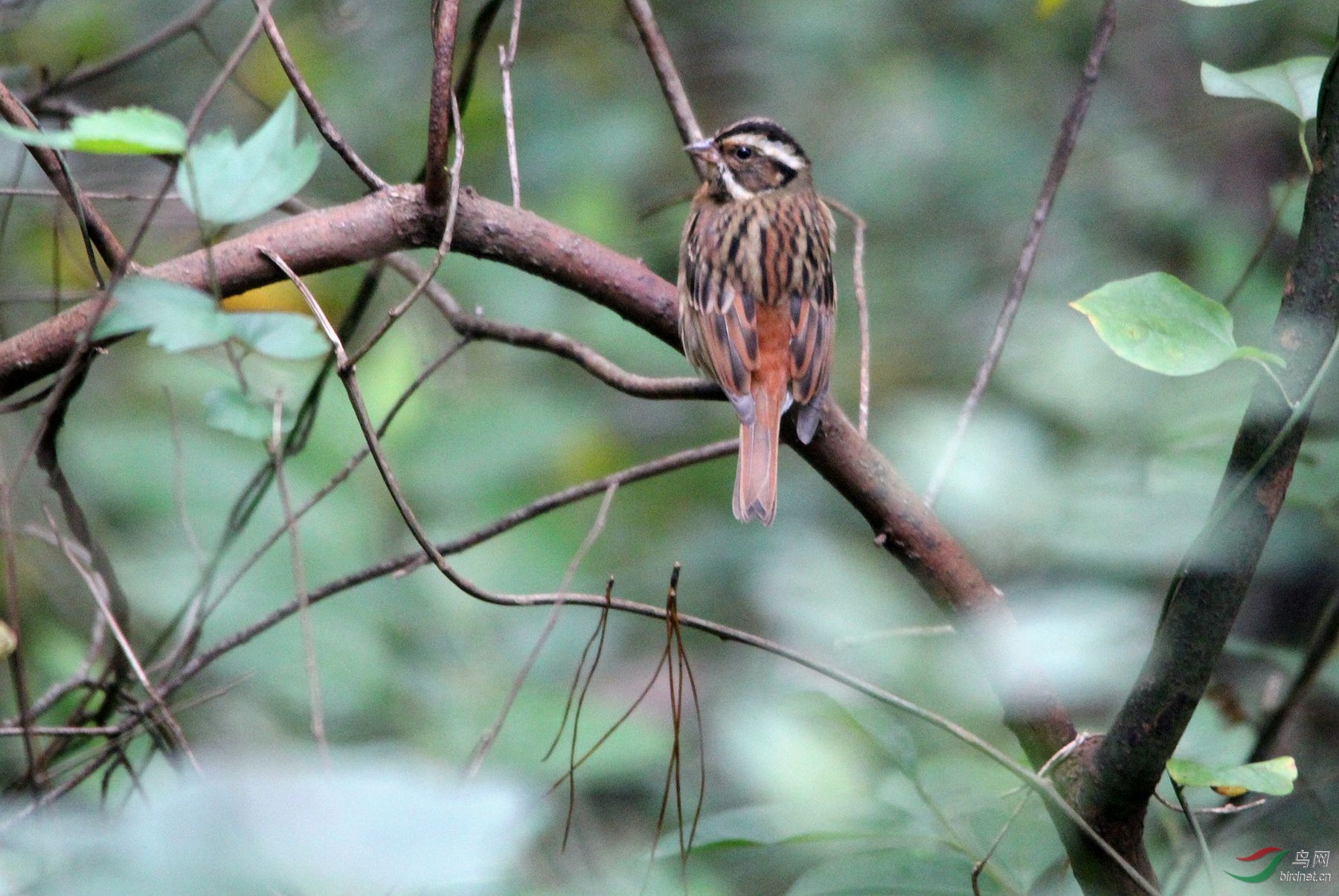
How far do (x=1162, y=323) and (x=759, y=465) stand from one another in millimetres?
1546

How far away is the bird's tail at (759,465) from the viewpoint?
3.02m

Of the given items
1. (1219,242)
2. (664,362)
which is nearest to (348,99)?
(664,362)

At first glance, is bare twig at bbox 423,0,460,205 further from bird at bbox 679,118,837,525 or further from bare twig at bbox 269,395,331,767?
bird at bbox 679,118,837,525

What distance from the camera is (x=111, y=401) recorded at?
4410 millimetres

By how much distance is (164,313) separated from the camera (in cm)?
148

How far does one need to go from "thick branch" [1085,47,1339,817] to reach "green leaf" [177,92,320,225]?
135 centimetres

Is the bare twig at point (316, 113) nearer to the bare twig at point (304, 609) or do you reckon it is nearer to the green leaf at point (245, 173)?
the bare twig at point (304, 609)

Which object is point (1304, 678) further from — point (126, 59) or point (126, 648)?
point (126, 59)

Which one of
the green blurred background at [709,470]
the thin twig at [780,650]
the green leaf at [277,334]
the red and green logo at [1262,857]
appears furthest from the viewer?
the red and green logo at [1262,857]

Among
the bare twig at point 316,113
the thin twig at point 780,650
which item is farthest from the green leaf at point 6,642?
the bare twig at point 316,113

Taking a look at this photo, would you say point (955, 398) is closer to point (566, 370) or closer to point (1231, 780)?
point (566, 370)

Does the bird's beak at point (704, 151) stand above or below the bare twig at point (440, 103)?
below

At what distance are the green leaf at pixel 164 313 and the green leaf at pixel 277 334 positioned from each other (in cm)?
4

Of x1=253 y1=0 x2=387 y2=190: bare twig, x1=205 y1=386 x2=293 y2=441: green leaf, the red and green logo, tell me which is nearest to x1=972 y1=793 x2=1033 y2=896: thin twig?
the red and green logo
